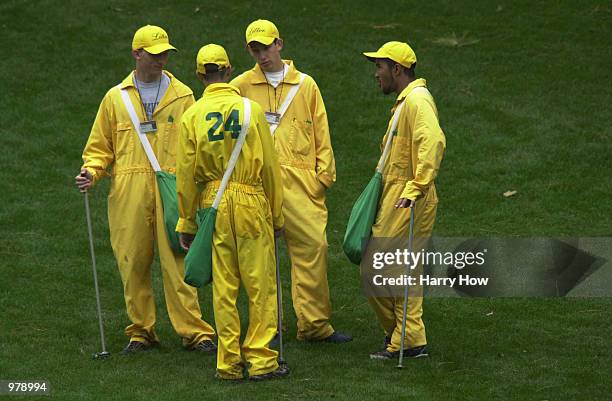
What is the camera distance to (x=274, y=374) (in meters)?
8.06

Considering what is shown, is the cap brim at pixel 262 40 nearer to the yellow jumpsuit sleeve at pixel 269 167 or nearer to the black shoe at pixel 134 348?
the yellow jumpsuit sleeve at pixel 269 167

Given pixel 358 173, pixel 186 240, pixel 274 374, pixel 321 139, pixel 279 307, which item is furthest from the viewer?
pixel 358 173

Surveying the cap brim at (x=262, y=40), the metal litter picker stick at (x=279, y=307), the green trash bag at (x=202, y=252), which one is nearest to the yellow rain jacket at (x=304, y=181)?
the cap brim at (x=262, y=40)

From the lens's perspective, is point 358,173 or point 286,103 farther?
point 358,173

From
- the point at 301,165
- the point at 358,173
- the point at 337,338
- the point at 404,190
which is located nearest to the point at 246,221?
the point at 404,190

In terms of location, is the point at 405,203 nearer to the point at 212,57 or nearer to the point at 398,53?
the point at 398,53

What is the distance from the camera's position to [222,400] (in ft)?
24.7

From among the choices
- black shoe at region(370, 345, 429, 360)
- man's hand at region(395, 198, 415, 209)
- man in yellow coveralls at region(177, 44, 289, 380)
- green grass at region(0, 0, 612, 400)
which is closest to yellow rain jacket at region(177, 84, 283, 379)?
man in yellow coveralls at region(177, 44, 289, 380)

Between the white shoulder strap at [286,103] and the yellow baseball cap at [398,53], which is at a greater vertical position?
the yellow baseball cap at [398,53]

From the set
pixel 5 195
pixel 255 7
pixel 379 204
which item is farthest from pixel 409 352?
pixel 255 7

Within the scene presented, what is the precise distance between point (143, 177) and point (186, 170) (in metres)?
1.00

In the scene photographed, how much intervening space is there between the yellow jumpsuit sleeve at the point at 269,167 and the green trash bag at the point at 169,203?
2.81 ft

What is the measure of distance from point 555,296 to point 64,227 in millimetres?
4633

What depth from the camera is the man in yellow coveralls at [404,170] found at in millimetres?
8312
